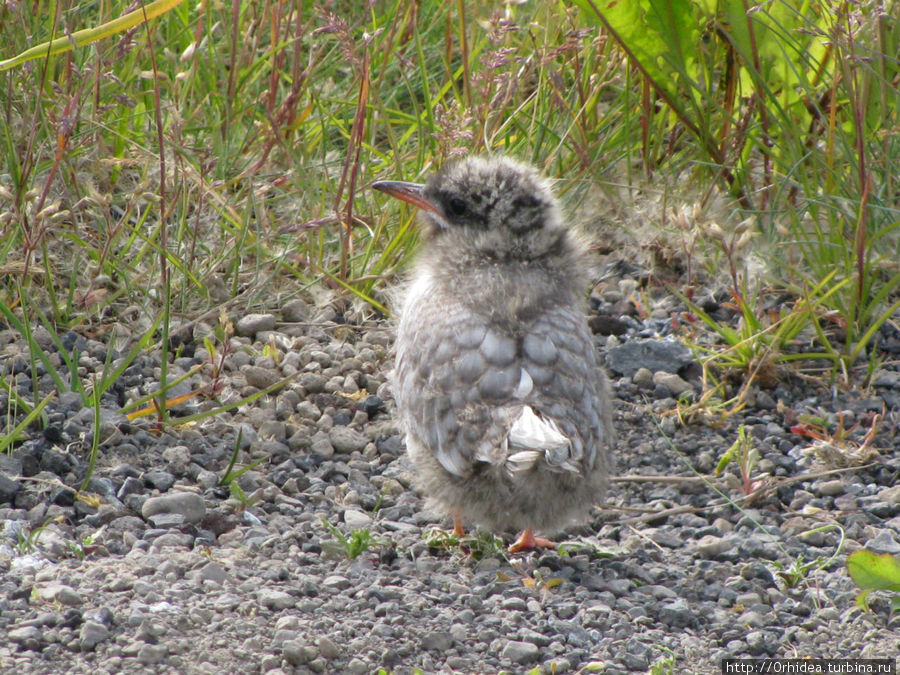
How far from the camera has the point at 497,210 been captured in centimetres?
406

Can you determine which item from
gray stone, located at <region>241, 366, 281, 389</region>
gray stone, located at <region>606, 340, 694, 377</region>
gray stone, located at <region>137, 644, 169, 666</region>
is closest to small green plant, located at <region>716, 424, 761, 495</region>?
gray stone, located at <region>606, 340, 694, 377</region>

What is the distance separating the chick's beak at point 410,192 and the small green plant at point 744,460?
1.38 metres

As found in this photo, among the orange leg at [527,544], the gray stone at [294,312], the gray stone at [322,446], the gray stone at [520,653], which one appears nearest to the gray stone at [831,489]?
the orange leg at [527,544]

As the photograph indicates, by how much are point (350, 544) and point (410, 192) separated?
1421 millimetres

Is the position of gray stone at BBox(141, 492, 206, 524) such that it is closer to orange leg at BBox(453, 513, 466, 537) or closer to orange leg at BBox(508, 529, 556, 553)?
orange leg at BBox(453, 513, 466, 537)

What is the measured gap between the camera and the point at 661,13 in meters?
5.30

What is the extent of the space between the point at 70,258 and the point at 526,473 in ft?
8.19

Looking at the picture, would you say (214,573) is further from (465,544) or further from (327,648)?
(465,544)

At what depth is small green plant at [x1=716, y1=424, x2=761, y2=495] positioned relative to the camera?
4.09 meters

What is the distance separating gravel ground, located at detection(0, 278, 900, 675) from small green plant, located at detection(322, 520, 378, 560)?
0.5 inches

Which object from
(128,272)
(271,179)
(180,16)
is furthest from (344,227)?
(180,16)

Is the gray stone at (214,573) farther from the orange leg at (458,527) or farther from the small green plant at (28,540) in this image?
the orange leg at (458,527)

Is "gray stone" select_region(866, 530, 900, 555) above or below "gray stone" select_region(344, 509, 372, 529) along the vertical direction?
above

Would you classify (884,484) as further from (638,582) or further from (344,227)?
(344,227)
